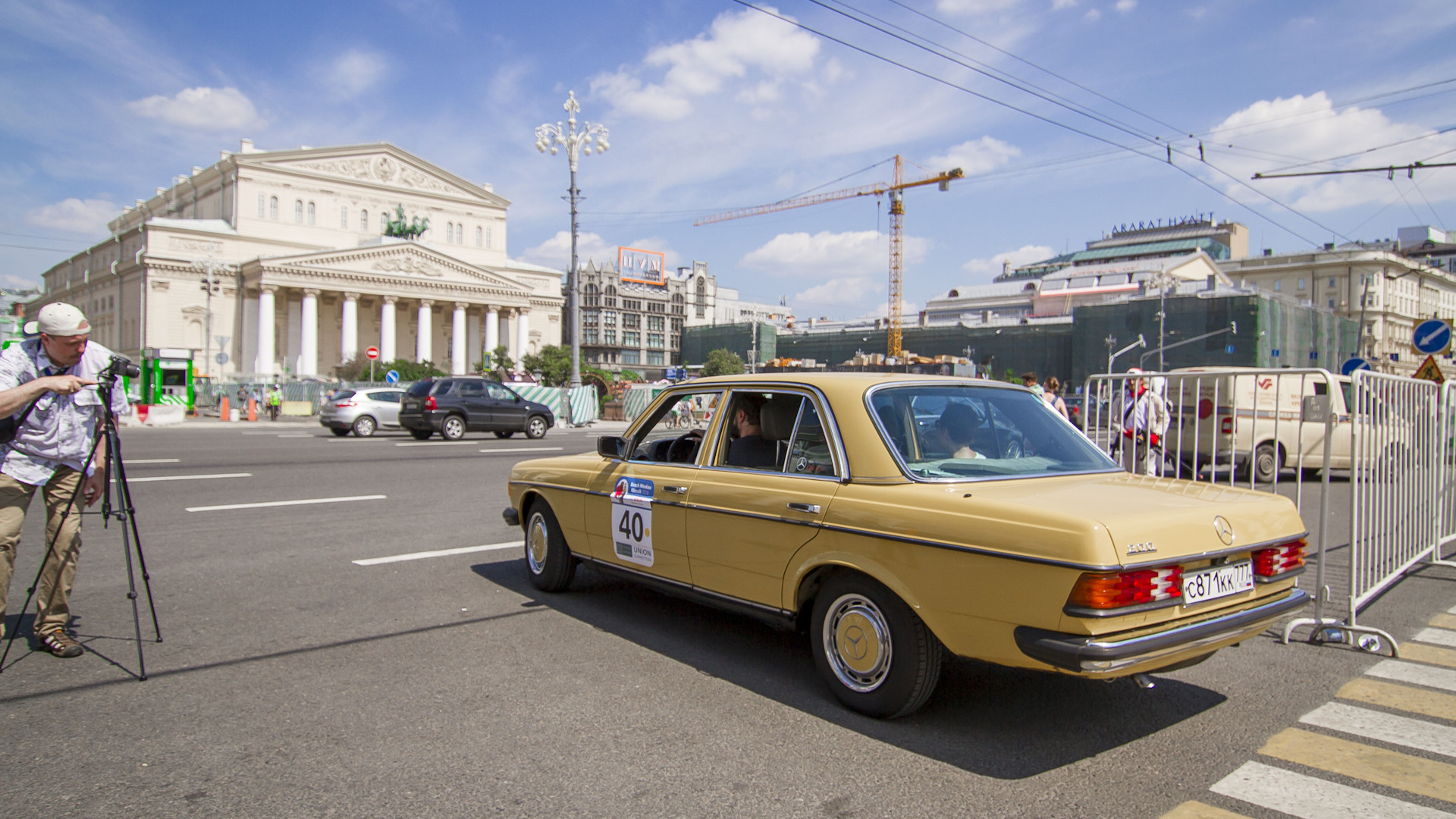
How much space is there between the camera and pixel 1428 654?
505 cm

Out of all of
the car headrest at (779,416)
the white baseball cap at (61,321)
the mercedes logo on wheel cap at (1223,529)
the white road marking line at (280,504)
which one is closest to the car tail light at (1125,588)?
the mercedes logo on wheel cap at (1223,529)

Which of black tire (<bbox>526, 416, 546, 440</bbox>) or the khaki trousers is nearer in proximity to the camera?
the khaki trousers

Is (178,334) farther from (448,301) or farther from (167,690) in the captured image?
(167,690)

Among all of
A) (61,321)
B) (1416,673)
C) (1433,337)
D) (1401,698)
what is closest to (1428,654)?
(1416,673)

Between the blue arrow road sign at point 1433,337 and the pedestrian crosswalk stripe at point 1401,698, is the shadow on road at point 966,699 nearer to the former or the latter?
the pedestrian crosswalk stripe at point 1401,698

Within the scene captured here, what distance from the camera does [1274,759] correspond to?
347cm

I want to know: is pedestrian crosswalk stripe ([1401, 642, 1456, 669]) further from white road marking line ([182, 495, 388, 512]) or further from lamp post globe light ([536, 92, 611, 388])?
lamp post globe light ([536, 92, 611, 388])

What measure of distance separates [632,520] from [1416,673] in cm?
441

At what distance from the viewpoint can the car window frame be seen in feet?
12.5

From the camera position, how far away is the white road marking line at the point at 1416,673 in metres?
4.52

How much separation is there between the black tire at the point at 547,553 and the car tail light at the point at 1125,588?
3.64 meters

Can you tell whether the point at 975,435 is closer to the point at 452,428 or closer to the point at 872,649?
the point at 872,649

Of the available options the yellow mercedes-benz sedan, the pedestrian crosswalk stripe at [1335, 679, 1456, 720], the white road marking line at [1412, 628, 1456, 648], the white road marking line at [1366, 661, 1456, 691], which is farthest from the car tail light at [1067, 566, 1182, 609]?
the white road marking line at [1412, 628, 1456, 648]

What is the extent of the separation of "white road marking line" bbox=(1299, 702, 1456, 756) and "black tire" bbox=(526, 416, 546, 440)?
2246cm
